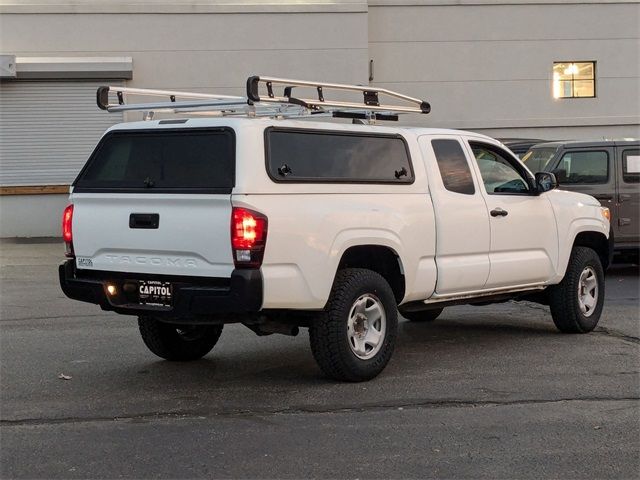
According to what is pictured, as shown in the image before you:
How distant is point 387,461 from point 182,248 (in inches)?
82.8

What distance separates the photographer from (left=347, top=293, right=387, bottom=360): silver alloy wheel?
686 cm

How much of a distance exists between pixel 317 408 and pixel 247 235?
126 cm

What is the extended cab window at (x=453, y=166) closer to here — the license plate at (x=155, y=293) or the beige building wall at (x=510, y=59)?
the license plate at (x=155, y=293)

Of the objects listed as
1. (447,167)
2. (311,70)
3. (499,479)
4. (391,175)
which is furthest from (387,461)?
(311,70)

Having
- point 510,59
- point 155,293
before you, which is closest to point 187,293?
point 155,293

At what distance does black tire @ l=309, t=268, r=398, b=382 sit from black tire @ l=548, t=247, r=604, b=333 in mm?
2463

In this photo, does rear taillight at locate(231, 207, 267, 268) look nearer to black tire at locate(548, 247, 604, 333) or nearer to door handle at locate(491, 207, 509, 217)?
door handle at locate(491, 207, 509, 217)

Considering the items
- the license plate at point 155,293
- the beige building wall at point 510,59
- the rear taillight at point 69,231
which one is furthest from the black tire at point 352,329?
the beige building wall at point 510,59

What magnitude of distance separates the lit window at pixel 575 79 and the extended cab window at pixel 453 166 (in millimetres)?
15545

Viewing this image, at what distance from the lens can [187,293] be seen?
623cm

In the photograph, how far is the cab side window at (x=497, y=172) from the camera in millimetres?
8219

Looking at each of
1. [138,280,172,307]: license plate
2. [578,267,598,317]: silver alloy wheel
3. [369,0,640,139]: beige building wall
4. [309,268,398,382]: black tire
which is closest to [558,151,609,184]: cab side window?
[578,267,598,317]: silver alloy wheel

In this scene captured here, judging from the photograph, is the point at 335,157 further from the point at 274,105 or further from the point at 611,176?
the point at 611,176

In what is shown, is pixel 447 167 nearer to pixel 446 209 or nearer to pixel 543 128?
pixel 446 209
